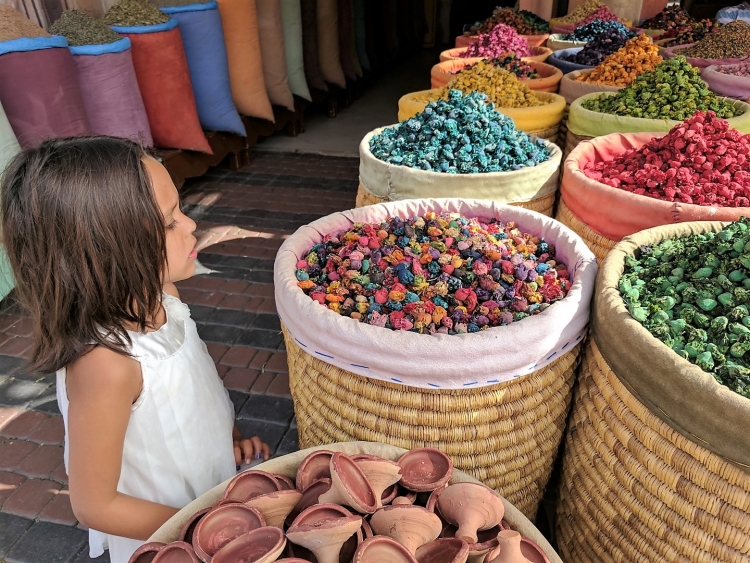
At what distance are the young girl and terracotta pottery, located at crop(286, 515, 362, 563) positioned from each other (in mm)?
320

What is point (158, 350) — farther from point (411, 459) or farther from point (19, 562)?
point (19, 562)

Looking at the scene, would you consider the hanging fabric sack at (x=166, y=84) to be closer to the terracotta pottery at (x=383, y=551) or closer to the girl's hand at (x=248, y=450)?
the girl's hand at (x=248, y=450)

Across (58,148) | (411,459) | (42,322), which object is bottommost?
(411,459)

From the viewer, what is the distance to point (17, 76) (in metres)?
2.20

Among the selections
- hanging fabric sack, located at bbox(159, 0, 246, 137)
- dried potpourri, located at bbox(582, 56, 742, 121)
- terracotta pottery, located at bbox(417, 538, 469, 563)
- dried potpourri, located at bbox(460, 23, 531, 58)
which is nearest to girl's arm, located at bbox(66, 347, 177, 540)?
terracotta pottery, located at bbox(417, 538, 469, 563)

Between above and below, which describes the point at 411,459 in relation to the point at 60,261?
below

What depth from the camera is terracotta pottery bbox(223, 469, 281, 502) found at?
2.73ft

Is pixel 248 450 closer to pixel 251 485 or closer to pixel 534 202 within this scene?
pixel 251 485

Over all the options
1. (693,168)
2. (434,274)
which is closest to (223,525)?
(434,274)

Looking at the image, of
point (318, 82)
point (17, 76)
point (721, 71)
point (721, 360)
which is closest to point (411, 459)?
point (721, 360)

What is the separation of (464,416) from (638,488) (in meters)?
0.30

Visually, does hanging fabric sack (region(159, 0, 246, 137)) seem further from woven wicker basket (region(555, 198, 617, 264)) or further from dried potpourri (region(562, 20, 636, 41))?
woven wicker basket (region(555, 198, 617, 264))

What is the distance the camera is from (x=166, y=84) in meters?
2.98

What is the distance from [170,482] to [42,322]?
0.39 metres
